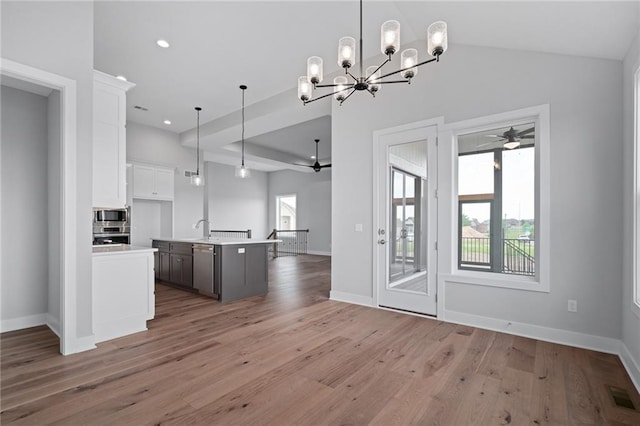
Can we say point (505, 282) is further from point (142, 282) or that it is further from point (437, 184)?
point (142, 282)

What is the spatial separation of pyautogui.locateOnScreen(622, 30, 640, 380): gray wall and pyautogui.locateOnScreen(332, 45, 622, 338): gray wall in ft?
0.33

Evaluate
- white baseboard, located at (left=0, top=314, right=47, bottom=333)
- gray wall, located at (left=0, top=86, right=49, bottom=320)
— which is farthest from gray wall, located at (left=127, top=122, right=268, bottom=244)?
white baseboard, located at (left=0, top=314, right=47, bottom=333)

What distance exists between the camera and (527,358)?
2764 millimetres

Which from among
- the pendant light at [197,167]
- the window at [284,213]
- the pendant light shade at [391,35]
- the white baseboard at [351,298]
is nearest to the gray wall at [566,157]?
the white baseboard at [351,298]

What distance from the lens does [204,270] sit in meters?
4.98

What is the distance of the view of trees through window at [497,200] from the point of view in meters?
3.43

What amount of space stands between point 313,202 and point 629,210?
9.61 meters

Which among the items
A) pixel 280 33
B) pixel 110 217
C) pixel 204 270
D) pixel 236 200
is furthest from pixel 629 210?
pixel 236 200

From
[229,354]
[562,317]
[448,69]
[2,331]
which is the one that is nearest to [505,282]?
[562,317]

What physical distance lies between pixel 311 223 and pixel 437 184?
819 centimetres

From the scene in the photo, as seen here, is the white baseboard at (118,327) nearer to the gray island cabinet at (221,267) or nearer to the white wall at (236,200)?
the gray island cabinet at (221,267)

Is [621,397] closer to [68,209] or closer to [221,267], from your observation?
[221,267]

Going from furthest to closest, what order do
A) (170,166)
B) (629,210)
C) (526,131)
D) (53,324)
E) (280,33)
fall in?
(170,166) < (280,33) < (53,324) < (526,131) < (629,210)

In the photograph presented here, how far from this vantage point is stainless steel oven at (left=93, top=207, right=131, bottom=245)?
5426mm
